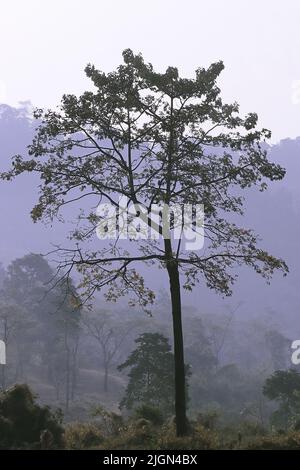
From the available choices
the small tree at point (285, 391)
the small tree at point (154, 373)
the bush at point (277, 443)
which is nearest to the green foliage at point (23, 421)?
the bush at point (277, 443)

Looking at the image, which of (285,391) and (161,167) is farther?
(285,391)

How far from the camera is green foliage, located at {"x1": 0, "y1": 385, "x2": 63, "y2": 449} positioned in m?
11.9

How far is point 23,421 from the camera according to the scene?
12.6 m

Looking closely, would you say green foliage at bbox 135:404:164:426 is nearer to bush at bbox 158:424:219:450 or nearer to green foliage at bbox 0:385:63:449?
bush at bbox 158:424:219:450

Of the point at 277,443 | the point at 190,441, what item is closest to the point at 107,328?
the point at 190,441

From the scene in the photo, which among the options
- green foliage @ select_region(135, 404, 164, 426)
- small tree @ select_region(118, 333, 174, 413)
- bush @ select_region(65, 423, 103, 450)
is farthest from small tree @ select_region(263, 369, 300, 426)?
bush @ select_region(65, 423, 103, 450)

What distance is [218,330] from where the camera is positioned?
90.4 meters

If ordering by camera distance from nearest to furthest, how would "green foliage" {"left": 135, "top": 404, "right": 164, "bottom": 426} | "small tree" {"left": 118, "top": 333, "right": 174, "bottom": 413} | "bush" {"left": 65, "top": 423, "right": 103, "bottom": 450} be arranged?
"bush" {"left": 65, "top": 423, "right": 103, "bottom": 450}
"green foliage" {"left": 135, "top": 404, "right": 164, "bottom": 426}
"small tree" {"left": 118, "top": 333, "right": 174, "bottom": 413}

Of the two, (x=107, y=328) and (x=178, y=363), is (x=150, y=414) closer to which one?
(x=178, y=363)

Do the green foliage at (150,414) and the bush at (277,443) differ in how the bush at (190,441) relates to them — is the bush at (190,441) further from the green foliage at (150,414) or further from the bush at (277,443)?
the green foliage at (150,414)

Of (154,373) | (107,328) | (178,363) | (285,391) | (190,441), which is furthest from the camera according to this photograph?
(107,328)

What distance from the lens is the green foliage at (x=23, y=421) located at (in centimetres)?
1188

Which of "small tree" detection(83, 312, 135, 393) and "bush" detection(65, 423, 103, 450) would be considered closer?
"bush" detection(65, 423, 103, 450)
